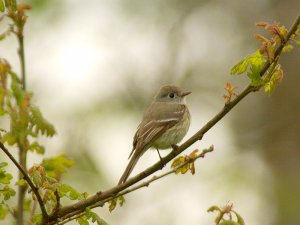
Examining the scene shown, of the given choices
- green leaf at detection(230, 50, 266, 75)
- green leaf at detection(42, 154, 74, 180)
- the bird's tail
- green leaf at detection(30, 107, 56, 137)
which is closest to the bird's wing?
the bird's tail

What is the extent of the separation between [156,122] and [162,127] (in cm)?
15

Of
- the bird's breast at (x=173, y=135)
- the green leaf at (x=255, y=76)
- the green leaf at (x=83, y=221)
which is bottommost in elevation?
the bird's breast at (x=173, y=135)

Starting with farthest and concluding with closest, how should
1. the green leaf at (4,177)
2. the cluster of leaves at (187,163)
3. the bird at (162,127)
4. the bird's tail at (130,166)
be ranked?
the bird at (162,127)
the bird's tail at (130,166)
the cluster of leaves at (187,163)
the green leaf at (4,177)

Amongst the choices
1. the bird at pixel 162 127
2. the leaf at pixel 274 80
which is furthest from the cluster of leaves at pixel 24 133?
the bird at pixel 162 127

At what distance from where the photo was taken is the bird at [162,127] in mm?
5766

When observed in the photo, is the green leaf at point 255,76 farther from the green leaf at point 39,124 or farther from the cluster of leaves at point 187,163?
the green leaf at point 39,124

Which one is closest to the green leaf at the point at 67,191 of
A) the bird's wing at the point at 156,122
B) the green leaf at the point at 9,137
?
the green leaf at the point at 9,137

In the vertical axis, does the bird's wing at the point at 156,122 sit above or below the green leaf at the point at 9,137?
below

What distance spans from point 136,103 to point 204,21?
9.95ft

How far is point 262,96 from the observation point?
→ 36.8ft

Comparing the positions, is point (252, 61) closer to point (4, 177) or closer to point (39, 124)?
point (39, 124)

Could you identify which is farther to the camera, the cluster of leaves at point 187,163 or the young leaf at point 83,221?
the cluster of leaves at point 187,163

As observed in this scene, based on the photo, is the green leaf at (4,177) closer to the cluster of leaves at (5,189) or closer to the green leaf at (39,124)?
the cluster of leaves at (5,189)

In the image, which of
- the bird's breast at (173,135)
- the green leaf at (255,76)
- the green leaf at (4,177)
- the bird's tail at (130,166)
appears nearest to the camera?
the green leaf at (4,177)
